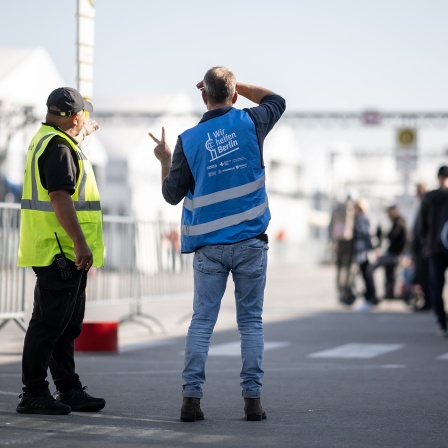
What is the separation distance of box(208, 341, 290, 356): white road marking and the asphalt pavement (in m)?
0.02

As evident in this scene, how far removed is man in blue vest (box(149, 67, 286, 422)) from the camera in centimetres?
677

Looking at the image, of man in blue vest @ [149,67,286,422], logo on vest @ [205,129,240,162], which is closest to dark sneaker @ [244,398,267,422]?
man in blue vest @ [149,67,286,422]

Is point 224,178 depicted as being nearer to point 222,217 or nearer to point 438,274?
point 222,217

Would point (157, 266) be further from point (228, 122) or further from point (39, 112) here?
point (39, 112)

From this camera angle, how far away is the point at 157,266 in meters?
16.0

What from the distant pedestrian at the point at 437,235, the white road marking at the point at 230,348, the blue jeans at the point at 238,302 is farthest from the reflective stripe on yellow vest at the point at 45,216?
the distant pedestrian at the point at 437,235

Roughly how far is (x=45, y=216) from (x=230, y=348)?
18.8ft

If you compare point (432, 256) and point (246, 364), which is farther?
point (432, 256)

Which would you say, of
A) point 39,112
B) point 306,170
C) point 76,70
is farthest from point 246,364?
point 306,170

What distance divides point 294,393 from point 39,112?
48842 millimetres

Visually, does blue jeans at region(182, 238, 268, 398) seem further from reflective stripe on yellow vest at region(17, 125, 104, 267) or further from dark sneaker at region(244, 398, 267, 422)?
reflective stripe on yellow vest at region(17, 125, 104, 267)

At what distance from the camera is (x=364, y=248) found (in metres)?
21.4

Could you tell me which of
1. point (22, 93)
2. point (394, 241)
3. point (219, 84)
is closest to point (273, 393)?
point (219, 84)

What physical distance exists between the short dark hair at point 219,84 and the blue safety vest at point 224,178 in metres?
0.10
